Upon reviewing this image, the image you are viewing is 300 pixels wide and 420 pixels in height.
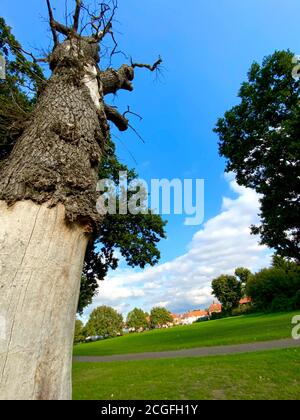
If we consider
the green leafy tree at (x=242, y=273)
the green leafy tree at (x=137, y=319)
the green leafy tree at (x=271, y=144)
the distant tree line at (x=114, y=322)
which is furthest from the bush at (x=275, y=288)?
the green leafy tree at (x=137, y=319)

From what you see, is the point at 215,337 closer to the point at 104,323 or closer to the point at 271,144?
the point at 271,144

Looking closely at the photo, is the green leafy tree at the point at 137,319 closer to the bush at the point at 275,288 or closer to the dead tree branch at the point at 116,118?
the bush at the point at 275,288

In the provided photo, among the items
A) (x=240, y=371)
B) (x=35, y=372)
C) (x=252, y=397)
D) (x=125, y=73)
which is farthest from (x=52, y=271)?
(x=240, y=371)

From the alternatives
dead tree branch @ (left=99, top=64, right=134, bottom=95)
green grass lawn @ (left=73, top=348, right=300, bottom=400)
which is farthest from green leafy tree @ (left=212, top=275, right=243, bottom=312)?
dead tree branch @ (left=99, top=64, right=134, bottom=95)

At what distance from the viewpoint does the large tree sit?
1.46 metres

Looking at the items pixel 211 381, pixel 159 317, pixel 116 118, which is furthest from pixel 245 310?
pixel 116 118

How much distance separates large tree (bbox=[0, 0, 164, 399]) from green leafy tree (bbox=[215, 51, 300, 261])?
16643 millimetres

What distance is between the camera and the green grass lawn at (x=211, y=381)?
687 cm

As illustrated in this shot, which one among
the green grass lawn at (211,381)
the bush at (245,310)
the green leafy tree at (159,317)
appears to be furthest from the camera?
the green leafy tree at (159,317)

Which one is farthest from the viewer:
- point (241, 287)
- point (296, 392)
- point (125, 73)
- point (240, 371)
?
point (241, 287)

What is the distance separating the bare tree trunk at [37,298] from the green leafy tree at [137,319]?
11421 cm

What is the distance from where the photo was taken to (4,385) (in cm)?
137
